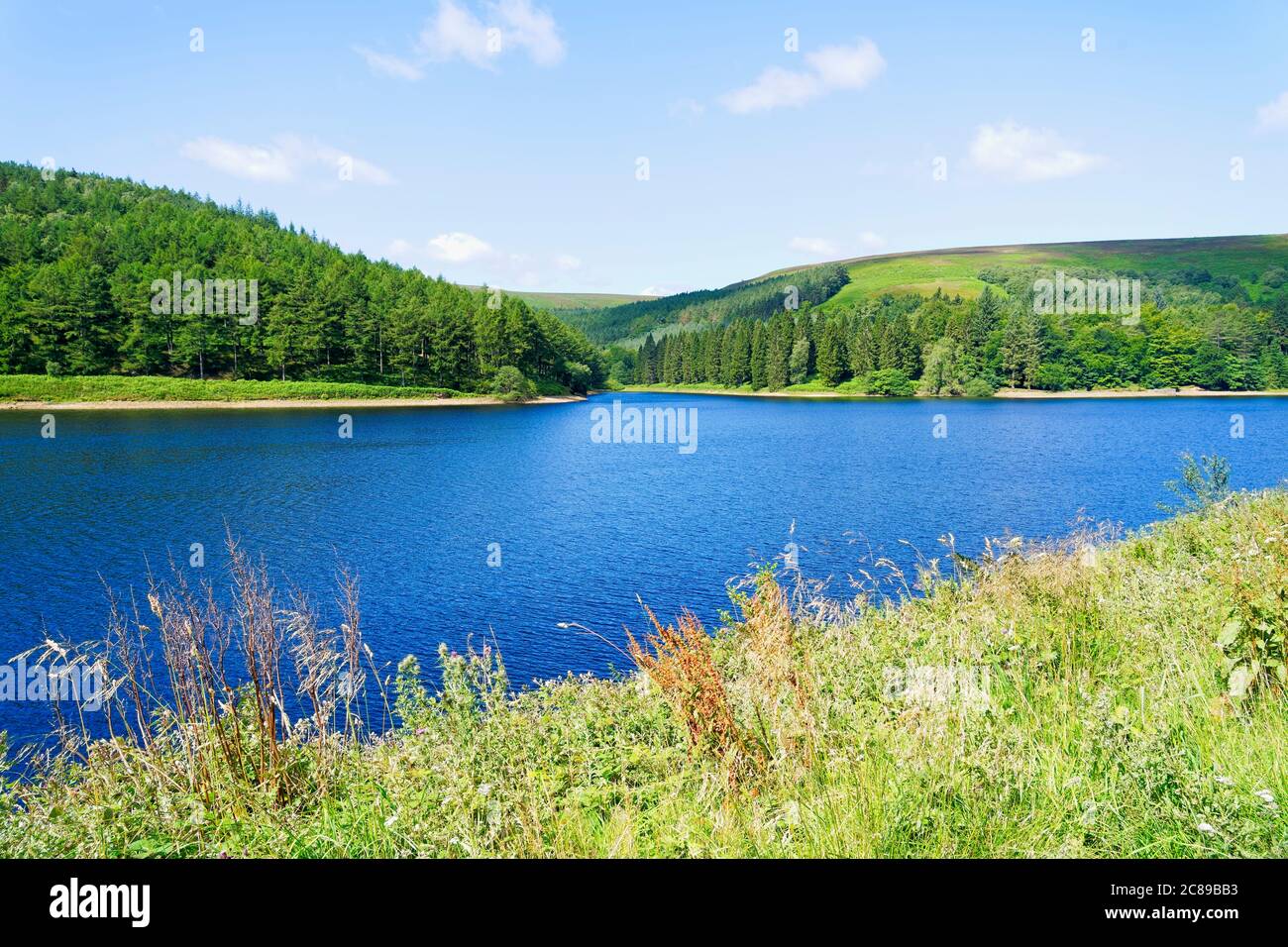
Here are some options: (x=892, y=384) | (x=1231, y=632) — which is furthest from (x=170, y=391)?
(x=892, y=384)

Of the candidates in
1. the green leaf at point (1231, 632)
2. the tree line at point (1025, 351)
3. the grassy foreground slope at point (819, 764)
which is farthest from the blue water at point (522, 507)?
the tree line at point (1025, 351)

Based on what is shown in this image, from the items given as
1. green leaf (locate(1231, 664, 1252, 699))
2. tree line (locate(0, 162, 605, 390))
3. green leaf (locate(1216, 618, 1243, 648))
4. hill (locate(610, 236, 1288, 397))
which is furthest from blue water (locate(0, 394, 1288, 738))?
hill (locate(610, 236, 1288, 397))

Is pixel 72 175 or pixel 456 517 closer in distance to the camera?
pixel 456 517

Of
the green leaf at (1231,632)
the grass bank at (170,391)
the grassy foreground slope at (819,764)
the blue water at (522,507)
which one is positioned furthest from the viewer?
the grass bank at (170,391)

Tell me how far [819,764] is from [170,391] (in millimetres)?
100732

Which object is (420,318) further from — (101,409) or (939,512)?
(939,512)

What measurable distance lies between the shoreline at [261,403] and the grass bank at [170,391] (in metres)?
0.11

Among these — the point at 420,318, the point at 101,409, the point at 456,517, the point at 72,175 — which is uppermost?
the point at 72,175

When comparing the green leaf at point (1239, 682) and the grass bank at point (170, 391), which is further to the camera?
the grass bank at point (170, 391)

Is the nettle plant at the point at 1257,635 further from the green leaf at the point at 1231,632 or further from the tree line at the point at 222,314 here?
the tree line at the point at 222,314

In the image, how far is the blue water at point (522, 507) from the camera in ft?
65.1
